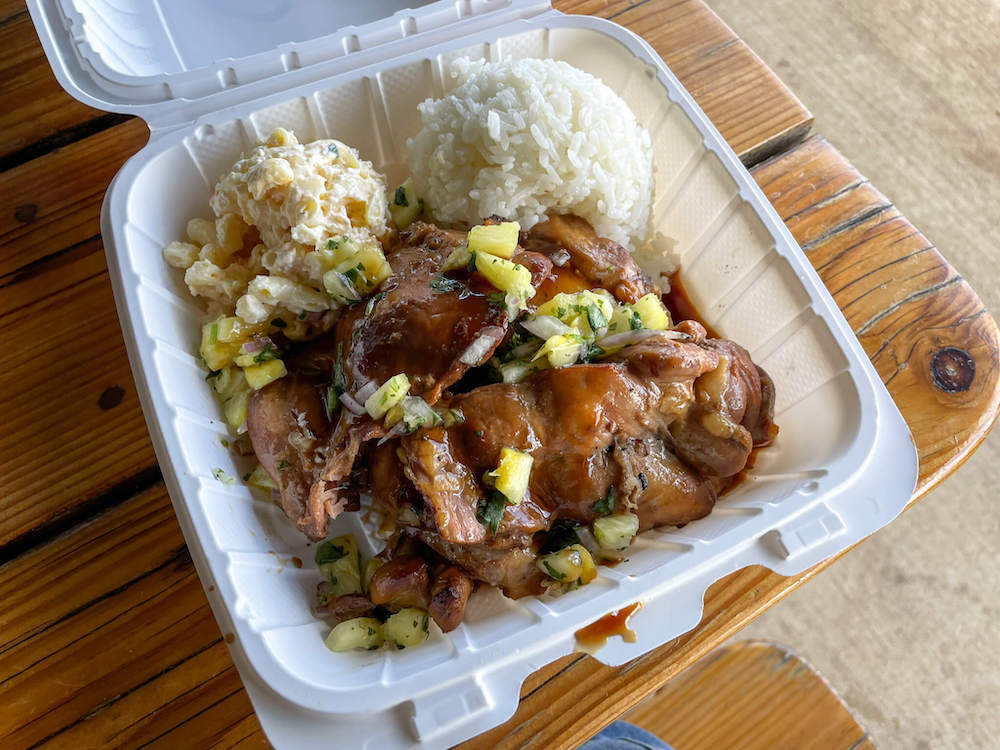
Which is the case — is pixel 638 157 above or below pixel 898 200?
above

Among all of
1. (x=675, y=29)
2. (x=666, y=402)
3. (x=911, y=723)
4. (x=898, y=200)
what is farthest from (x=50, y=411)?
(x=898, y=200)

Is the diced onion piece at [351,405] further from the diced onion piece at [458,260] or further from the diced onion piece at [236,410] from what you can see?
the diced onion piece at [458,260]

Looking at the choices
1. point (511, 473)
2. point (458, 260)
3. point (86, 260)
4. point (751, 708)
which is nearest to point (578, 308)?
point (458, 260)

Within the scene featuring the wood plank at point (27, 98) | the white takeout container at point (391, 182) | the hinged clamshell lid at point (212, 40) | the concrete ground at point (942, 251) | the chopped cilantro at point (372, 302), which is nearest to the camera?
the white takeout container at point (391, 182)

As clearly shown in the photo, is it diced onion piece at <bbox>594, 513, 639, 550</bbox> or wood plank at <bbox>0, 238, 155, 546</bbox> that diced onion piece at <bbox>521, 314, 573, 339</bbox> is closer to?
diced onion piece at <bbox>594, 513, 639, 550</bbox>

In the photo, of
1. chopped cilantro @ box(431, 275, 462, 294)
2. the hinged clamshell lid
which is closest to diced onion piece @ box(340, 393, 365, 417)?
chopped cilantro @ box(431, 275, 462, 294)

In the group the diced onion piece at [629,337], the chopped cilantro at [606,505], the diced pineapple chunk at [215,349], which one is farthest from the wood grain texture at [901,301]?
the diced pineapple chunk at [215,349]

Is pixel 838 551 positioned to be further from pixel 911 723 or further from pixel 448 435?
pixel 911 723
